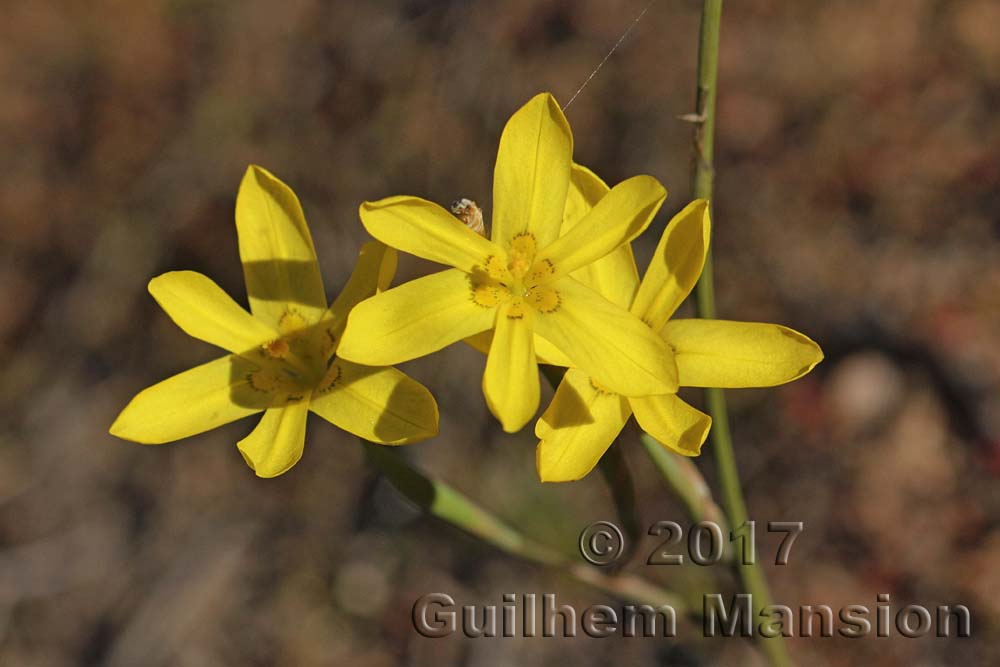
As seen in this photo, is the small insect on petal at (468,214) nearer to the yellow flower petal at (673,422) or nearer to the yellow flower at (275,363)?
the yellow flower at (275,363)

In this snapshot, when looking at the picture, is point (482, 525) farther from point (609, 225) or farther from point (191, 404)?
point (609, 225)

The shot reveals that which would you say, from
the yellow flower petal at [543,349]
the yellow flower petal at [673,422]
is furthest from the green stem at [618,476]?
the yellow flower petal at [673,422]

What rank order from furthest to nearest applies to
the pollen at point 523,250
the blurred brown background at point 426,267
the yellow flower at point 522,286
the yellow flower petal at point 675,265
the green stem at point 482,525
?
the blurred brown background at point 426,267, the green stem at point 482,525, the pollen at point 523,250, the yellow flower petal at point 675,265, the yellow flower at point 522,286

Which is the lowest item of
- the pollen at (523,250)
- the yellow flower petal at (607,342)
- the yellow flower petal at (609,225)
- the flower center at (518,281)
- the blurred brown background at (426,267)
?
the blurred brown background at (426,267)

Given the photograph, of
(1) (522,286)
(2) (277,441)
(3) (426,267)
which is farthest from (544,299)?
(3) (426,267)

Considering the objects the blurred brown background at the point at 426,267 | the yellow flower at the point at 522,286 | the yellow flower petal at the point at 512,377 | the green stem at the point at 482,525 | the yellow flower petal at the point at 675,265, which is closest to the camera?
the yellow flower petal at the point at 512,377

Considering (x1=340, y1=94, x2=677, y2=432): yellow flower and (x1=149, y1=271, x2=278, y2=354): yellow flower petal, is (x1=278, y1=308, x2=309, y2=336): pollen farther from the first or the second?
(x1=340, y1=94, x2=677, y2=432): yellow flower

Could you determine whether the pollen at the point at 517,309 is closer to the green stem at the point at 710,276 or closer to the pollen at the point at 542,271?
the pollen at the point at 542,271

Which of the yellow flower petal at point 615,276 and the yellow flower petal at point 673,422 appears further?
the yellow flower petal at point 615,276

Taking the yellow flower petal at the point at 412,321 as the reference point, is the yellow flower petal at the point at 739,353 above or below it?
below
